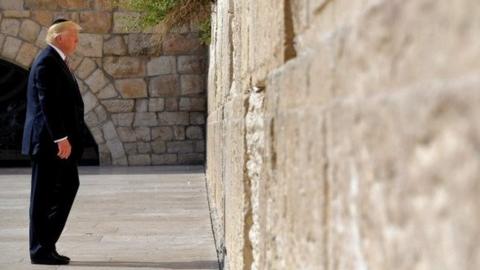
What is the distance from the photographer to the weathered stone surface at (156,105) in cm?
1104

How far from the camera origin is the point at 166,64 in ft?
36.4

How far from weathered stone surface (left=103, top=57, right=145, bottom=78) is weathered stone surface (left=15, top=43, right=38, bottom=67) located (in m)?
0.99

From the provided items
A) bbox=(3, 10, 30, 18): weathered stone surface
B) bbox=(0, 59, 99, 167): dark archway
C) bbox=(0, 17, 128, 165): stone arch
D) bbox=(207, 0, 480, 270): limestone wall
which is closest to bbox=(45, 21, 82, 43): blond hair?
bbox=(207, 0, 480, 270): limestone wall

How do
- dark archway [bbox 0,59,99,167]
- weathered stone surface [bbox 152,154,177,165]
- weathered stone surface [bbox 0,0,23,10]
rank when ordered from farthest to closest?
1. dark archway [bbox 0,59,99,167]
2. weathered stone surface [bbox 152,154,177,165]
3. weathered stone surface [bbox 0,0,23,10]

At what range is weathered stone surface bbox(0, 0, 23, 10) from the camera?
10.9 meters

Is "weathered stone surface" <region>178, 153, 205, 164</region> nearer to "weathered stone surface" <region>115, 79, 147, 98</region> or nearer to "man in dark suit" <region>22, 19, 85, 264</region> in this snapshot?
"weathered stone surface" <region>115, 79, 147, 98</region>

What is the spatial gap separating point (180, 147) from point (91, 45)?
1877 mm

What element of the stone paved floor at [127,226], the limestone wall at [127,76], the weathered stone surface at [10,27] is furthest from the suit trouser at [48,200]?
the weathered stone surface at [10,27]

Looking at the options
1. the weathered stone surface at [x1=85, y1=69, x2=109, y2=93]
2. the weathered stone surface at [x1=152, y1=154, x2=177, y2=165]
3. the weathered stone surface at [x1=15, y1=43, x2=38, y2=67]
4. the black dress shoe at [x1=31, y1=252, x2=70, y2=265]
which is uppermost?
the weathered stone surface at [x1=15, y1=43, x2=38, y2=67]

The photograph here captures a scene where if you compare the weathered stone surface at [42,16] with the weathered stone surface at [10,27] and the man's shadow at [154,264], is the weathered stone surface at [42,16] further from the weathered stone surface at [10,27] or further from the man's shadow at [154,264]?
the man's shadow at [154,264]

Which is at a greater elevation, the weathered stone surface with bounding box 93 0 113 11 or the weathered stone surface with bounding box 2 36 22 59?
the weathered stone surface with bounding box 93 0 113 11

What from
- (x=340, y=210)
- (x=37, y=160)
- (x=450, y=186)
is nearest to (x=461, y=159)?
(x=450, y=186)

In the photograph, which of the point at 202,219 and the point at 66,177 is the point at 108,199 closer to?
the point at 202,219

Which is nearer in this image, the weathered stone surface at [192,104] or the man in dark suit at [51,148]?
the man in dark suit at [51,148]
